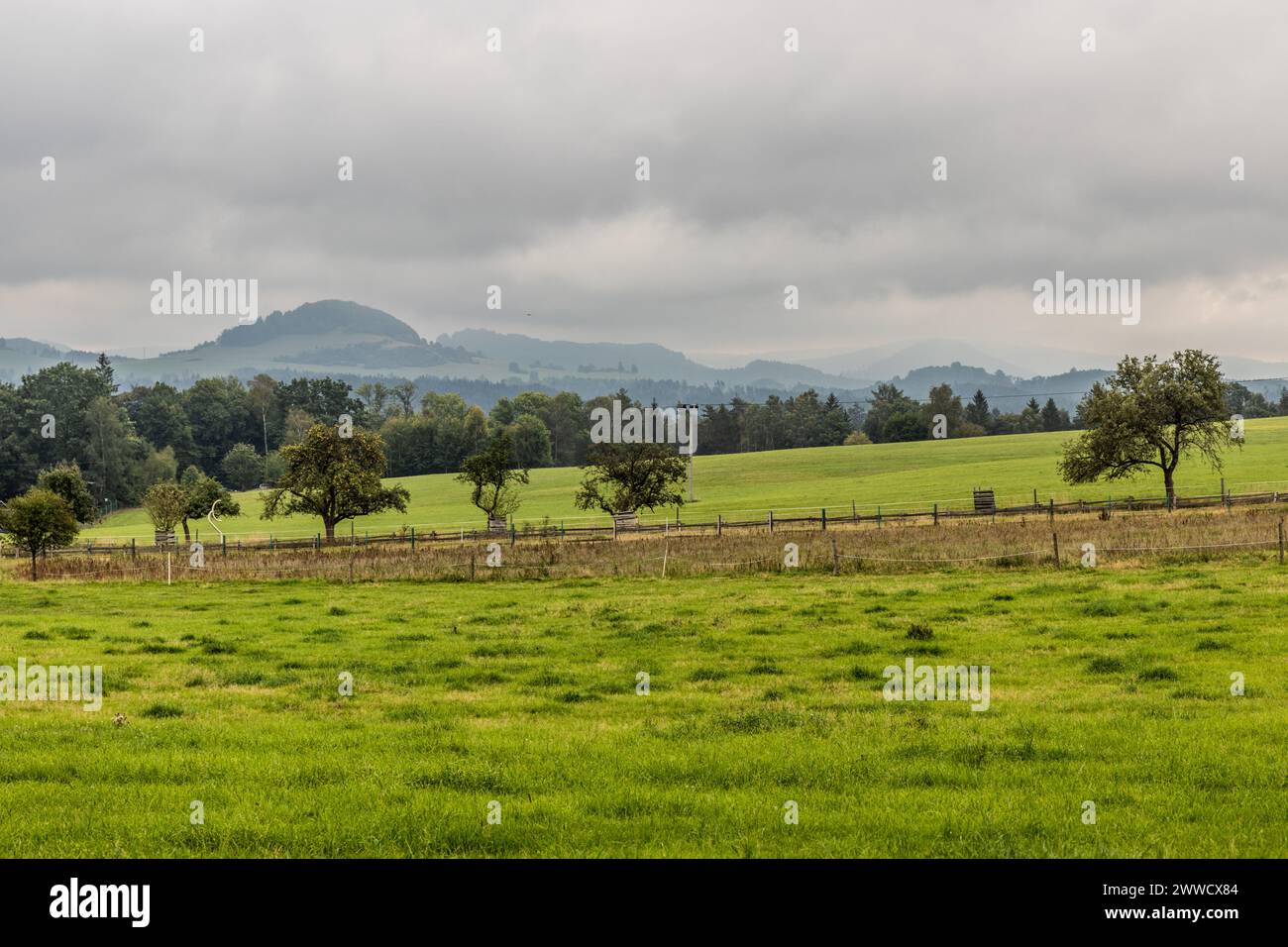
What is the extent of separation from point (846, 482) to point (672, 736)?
97.6 metres

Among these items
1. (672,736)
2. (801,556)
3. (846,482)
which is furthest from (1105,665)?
(846,482)

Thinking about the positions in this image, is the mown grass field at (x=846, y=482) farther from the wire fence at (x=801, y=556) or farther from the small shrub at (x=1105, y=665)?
the small shrub at (x=1105, y=665)

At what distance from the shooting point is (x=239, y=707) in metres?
16.0

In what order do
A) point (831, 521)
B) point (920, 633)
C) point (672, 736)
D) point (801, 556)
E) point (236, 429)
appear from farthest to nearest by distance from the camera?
point (236, 429), point (831, 521), point (801, 556), point (920, 633), point (672, 736)

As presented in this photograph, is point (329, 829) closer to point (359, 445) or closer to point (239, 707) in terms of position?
point (239, 707)

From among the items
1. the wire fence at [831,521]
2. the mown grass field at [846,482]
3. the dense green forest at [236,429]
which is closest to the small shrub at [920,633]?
the wire fence at [831,521]

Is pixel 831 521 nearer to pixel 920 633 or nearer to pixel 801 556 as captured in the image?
pixel 801 556

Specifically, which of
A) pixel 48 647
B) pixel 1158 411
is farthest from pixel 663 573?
pixel 1158 411

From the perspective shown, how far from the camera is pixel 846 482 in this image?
356 ft

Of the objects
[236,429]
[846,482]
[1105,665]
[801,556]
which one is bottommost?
[1105,665]

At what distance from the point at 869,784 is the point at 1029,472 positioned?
96.0 metres

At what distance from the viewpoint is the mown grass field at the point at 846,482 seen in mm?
85812

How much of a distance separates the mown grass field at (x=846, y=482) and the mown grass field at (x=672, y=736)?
58587 mm

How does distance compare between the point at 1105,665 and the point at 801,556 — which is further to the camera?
the point at 801,556
